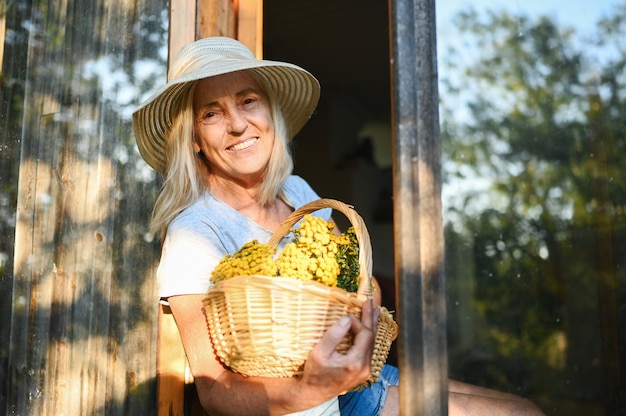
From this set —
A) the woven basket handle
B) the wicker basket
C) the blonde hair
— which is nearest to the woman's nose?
the blonde hair

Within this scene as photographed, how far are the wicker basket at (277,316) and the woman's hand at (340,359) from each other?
0.08ft

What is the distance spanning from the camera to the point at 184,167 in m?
1.94

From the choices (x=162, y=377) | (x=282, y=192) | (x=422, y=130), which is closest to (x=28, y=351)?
(x=162, y=377)

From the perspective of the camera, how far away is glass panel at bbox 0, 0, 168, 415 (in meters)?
2.25

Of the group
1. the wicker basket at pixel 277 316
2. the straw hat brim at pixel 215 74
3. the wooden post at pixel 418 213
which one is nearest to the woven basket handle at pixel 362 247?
the wicker basket at pixel 277 316

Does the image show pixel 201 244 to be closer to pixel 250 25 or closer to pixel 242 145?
pixel 242 145

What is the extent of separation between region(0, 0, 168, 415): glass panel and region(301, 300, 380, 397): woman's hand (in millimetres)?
958

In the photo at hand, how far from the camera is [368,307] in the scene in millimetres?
1399

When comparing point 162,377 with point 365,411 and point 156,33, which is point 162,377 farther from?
point 156,33

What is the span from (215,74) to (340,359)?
0.86 metres

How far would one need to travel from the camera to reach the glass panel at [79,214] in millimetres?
2254

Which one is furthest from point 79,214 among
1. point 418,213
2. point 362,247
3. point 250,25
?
point 418,213

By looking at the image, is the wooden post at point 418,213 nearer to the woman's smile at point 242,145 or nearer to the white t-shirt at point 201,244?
the white t-shirt at point 201,244

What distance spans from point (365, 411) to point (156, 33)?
1498mm
